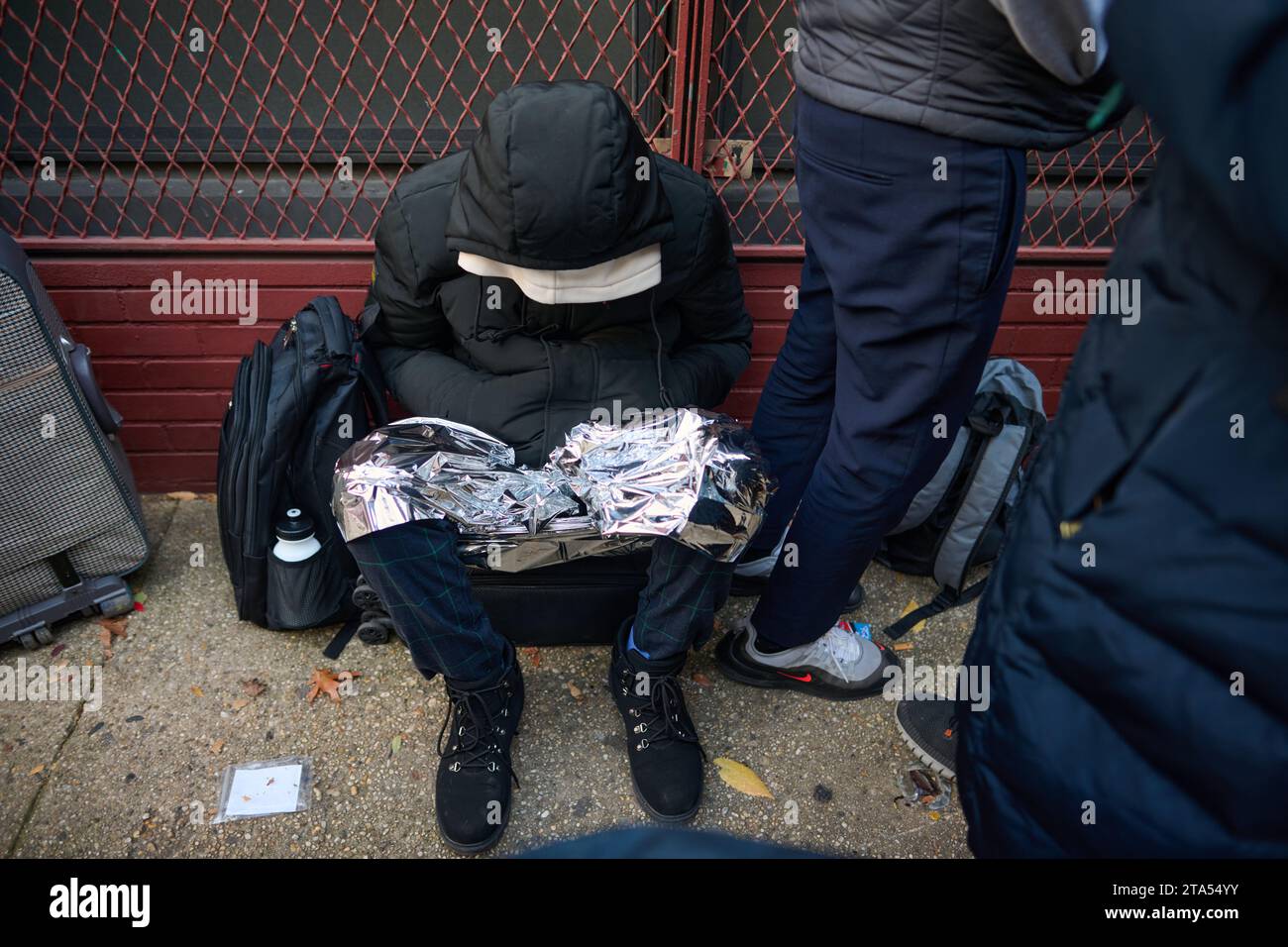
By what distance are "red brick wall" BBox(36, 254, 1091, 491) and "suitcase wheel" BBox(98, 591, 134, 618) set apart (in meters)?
0.55

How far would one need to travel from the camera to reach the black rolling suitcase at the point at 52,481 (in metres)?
2.06

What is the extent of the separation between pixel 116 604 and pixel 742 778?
1.79 metres

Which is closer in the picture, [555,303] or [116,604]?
[555,303]

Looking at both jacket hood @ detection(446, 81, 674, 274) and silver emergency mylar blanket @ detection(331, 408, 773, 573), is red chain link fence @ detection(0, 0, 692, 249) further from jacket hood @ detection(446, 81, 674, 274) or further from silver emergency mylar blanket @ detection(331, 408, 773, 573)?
silver emergency mylar blanket @ detection(331, 408, 773, 573)

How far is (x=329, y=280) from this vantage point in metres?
2.53

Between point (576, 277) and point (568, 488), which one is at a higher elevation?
point (576, 277)

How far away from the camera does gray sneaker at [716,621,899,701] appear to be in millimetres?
2232

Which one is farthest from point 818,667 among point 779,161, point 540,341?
point 779,161

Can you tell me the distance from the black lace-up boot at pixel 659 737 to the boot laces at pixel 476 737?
0.96 ft

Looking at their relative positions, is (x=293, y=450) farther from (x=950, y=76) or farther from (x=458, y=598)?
(x=950, y=76)

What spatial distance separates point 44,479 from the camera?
219 cm

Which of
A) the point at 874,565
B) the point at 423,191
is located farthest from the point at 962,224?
the point at 874,565

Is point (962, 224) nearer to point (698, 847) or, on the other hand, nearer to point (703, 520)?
point (703, 520)

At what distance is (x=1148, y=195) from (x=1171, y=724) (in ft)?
1.81
